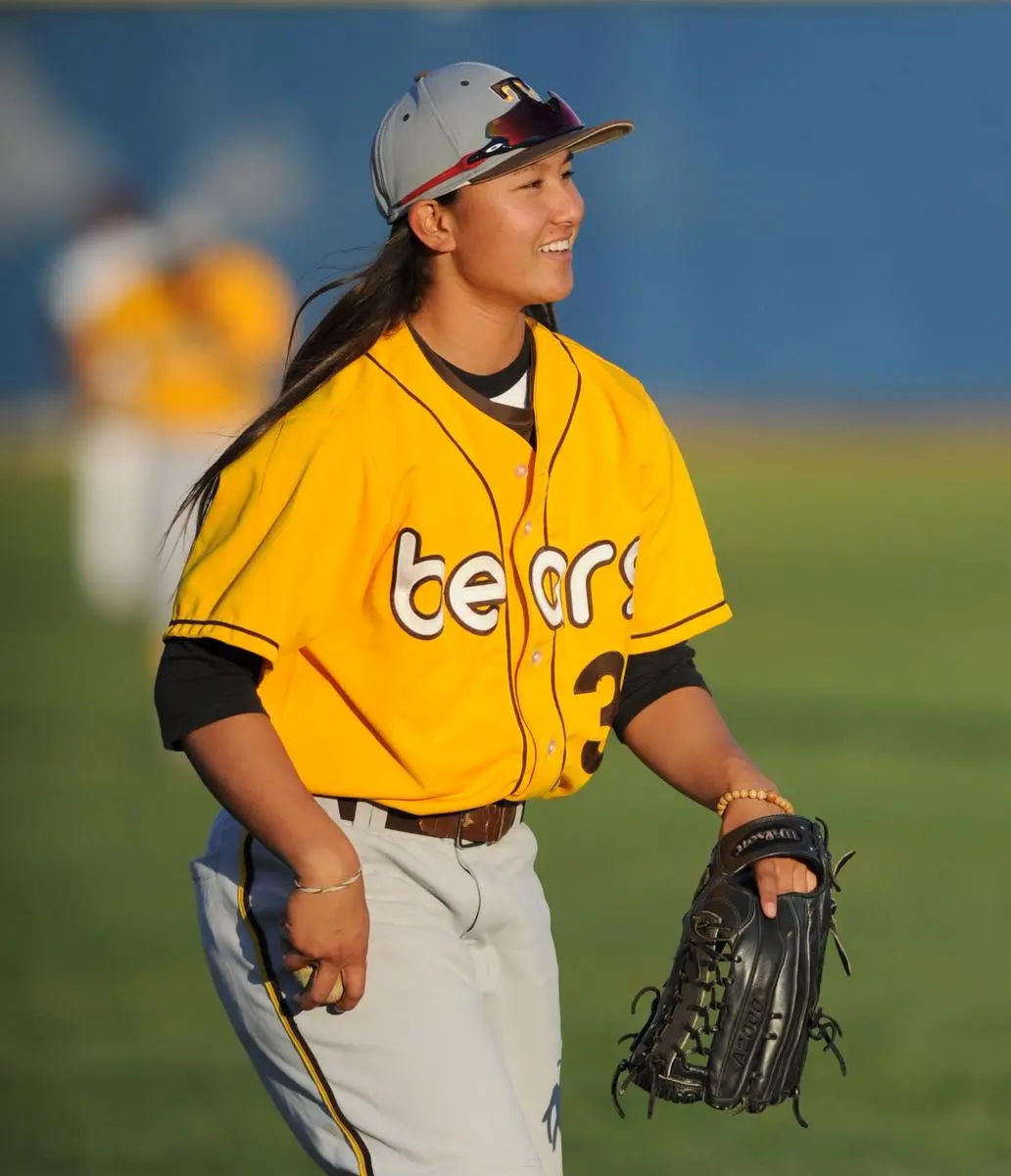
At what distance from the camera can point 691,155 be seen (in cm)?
1686

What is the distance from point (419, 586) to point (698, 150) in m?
14.8

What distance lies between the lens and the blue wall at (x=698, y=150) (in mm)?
15445

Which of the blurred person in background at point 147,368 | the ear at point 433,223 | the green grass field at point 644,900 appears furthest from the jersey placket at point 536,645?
the blurred person in background at point 147,368

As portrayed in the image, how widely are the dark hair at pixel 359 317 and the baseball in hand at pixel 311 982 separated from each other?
1.81ft

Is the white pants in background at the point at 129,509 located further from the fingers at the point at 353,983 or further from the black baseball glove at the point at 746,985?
the fingers at the point at 353,983

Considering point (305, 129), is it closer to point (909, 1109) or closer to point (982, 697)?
point (982, 697)

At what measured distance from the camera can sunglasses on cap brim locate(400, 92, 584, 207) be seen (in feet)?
8.52

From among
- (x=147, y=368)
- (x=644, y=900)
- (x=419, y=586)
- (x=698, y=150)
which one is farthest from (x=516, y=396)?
(x=698, y=150)

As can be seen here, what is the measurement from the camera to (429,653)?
2.53 meters

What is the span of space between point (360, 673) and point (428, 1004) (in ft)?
1.30

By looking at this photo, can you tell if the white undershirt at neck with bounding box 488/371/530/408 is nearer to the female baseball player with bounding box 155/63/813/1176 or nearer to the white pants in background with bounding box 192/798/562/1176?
the female baseball player with bounding box 155/63/813/1176

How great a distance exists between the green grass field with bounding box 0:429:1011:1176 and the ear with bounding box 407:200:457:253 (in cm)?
213

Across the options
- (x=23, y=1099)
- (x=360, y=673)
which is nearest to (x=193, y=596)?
(x=360, y=673)

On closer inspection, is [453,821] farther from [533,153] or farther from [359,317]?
[533,153]
